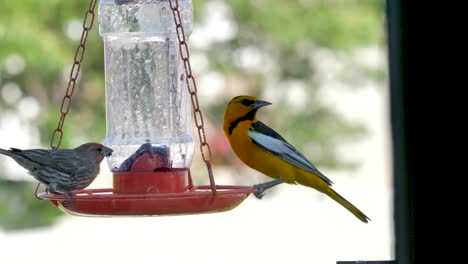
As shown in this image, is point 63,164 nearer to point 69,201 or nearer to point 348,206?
point 69,201

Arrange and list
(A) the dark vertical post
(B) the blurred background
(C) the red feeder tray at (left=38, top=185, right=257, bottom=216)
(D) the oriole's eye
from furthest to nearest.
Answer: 1. (B) the blurred background
2. (D) the oriole's eye
3. (C) the red feeder tray at (left=38, top=185, right=257, bottom=216)
4. (A) the dark vertical post

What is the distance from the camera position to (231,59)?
11578 millimetres

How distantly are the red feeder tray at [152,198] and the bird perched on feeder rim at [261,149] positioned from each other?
863 millimetres

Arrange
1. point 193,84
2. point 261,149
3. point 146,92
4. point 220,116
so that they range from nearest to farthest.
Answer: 1. point 193,84
2. point 146,92
3. point 261,149
4. point 220,116

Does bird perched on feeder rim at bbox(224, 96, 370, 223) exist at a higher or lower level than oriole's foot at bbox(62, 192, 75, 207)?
higher

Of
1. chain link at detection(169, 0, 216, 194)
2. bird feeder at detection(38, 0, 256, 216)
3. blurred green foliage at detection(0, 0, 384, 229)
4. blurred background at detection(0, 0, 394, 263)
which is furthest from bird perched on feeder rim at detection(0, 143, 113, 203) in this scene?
blurred green foliage at detection(0, 0, 384, 229)

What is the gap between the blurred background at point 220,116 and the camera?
10.3m

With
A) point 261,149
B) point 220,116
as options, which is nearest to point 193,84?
point 261,149

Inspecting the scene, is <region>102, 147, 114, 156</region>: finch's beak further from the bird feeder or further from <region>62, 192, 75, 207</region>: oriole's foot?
<region>62, 192, 75, 207</region>: oriole's foot

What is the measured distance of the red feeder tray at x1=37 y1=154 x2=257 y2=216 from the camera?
291 centimetres

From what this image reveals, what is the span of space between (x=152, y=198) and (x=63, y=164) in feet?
1.68

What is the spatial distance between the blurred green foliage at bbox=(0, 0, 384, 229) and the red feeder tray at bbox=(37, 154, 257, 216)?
6.79 metres

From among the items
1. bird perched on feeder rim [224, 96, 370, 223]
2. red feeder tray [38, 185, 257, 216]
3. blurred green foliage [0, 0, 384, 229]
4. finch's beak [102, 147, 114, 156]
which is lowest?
red feeder tray [38, 185, 257, 216]

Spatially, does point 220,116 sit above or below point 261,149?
above
